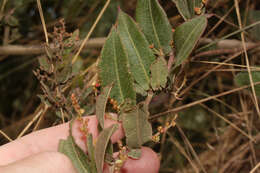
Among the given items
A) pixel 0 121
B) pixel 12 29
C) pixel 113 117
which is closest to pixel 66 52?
pixel 113 117

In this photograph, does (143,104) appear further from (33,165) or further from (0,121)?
(0,121)

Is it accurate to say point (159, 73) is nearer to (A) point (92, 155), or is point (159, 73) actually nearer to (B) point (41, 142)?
(A) point (92, 155)

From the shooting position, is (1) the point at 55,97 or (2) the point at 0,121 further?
(2) the point at 0,121

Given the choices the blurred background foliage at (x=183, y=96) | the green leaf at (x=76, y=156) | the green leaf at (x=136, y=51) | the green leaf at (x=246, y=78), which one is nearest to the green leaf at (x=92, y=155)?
the green leaf at (x=76, y=156)

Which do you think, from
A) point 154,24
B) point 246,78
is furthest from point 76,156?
point 246,78

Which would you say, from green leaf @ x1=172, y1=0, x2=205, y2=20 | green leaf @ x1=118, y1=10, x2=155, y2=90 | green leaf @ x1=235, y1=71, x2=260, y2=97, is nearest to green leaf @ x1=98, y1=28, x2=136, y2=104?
green leaf @ x1=118, y1=10, x2=155, y2=90
